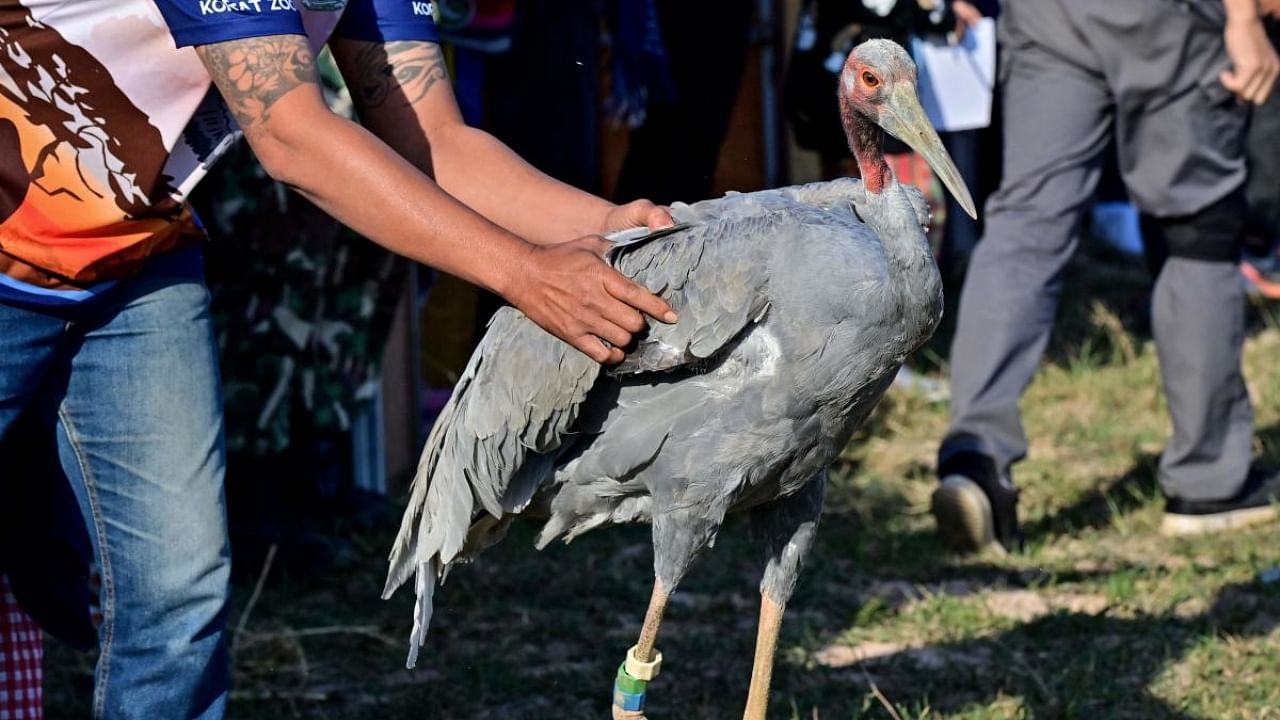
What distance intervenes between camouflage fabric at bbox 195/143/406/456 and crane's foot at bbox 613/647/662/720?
210 cm

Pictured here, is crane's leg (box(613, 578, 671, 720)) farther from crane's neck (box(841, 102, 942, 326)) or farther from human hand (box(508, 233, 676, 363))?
crane's neck (box(841, 102, 942, 326))

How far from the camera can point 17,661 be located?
3.69m

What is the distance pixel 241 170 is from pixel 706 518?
2377 millimetres

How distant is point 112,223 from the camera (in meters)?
2.87

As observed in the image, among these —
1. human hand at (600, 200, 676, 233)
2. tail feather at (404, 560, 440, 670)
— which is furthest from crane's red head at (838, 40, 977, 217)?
tail feather at (404, 560, 440, 670)

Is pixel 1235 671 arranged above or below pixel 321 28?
below

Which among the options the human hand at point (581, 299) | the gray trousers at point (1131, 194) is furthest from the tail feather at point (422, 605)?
the gray trousers at point (1131, 194)

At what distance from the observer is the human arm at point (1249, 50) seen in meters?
4.88

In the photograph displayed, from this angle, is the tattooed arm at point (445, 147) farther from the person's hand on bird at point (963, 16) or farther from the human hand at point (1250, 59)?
the person's hand on bird at point (963, 16)

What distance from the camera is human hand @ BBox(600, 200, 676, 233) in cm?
305

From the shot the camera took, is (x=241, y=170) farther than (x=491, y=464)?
Yes

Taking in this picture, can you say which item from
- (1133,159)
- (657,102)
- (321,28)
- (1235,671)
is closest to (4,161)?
(321,28)

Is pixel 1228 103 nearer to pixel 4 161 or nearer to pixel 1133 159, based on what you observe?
pixel 1133 159

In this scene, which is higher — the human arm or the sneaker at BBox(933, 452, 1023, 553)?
the human arm
